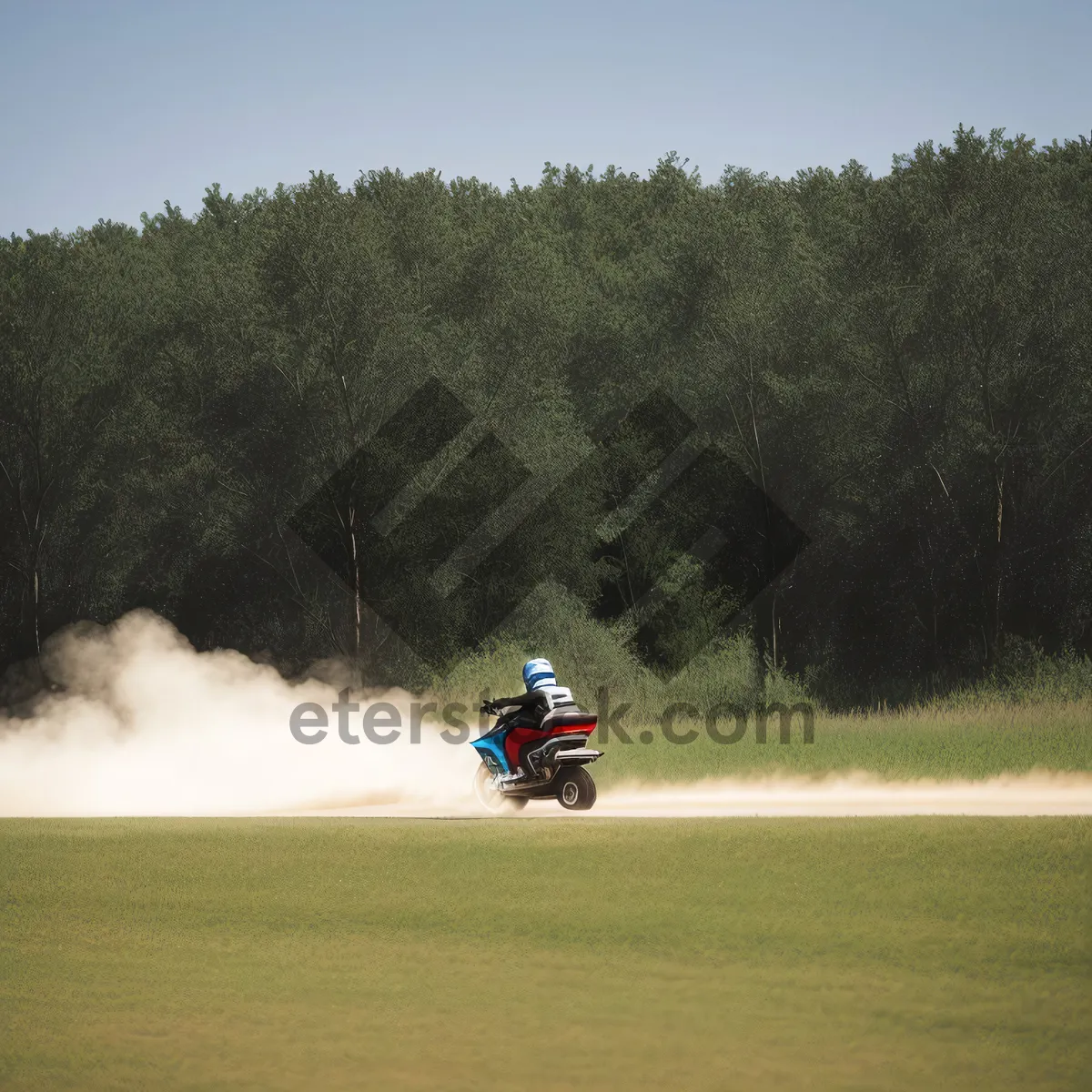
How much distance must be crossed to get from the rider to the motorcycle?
63 mm

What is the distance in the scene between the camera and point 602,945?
1278 cm

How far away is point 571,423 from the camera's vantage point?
5862cm

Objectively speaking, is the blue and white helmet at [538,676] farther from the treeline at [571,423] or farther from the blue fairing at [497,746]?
the treeline at [571,423]

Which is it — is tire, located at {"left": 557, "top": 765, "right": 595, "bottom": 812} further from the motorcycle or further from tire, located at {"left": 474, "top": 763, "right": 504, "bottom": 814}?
tire, located at {"left": 474, "top": 763, "right": 504, "bottom": 814}

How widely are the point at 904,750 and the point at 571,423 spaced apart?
30146 millimetres

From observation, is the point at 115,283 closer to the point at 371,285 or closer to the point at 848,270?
the point at 371,285

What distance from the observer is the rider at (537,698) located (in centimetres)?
2150

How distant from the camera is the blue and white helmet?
21.9 meters

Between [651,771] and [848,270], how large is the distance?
2920 centimetres

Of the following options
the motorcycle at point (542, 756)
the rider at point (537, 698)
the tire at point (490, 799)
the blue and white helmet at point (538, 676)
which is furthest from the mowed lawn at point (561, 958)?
the tire at point (490, 799)

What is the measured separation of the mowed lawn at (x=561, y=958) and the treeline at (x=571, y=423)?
3457 centimetres

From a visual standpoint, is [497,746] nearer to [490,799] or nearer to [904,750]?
[490,799]

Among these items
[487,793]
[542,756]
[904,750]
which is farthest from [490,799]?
[904,750]

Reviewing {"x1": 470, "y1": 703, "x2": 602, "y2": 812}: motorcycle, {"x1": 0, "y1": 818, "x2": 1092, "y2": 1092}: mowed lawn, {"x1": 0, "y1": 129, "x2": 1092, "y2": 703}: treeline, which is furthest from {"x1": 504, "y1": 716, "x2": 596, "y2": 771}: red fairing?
{"x1": 0, "y1": 129, "x2": 1092, "y2": 703}: treeline
